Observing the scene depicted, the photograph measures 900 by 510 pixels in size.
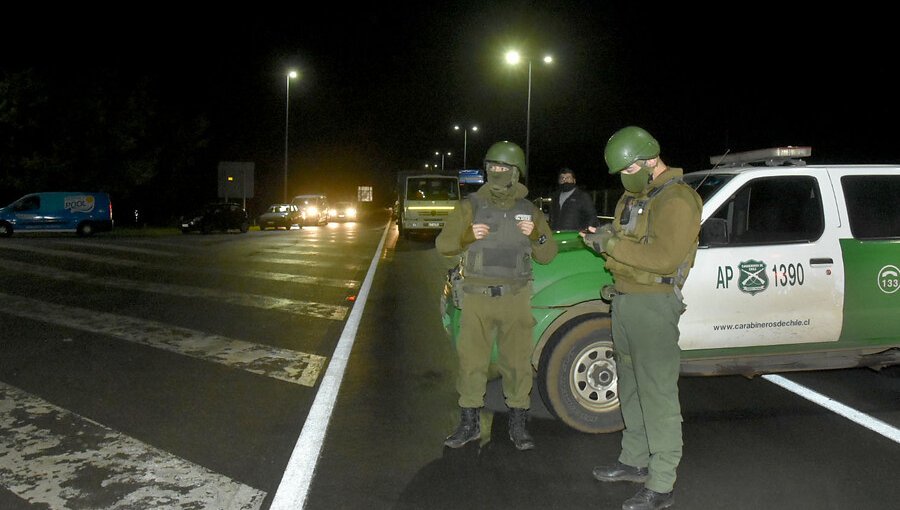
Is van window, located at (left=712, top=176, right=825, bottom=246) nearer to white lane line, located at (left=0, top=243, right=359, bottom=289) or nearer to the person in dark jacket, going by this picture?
the person in dark jacket

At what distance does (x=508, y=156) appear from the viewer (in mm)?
5297

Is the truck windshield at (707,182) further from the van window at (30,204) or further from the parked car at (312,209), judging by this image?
the parked car at (312,209)

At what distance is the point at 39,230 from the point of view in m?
31.9

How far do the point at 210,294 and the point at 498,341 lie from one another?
8711mm

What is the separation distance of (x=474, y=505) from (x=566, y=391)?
138 centimetres

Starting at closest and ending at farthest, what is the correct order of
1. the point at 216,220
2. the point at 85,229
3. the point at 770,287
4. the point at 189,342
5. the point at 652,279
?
the point at 652,279 → the point at 770,287 → the point at 189,342 → the point at 85,229 → the point at 216,220

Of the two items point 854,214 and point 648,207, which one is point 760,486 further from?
point 854,214

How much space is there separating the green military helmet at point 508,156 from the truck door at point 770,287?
4.63 feet

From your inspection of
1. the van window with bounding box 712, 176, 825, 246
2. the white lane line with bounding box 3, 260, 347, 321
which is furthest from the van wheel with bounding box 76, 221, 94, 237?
the van window with bounding box 712, 176, 825, 246

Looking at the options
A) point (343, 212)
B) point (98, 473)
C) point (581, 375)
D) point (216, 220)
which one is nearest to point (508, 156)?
point (581, 375)

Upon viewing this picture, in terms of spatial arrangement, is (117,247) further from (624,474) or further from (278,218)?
Answer: (624,474)

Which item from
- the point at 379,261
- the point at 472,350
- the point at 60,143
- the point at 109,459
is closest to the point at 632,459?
the point at 472,350

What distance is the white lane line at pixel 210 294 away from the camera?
11.6 m

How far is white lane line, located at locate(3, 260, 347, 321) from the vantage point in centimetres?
1157
